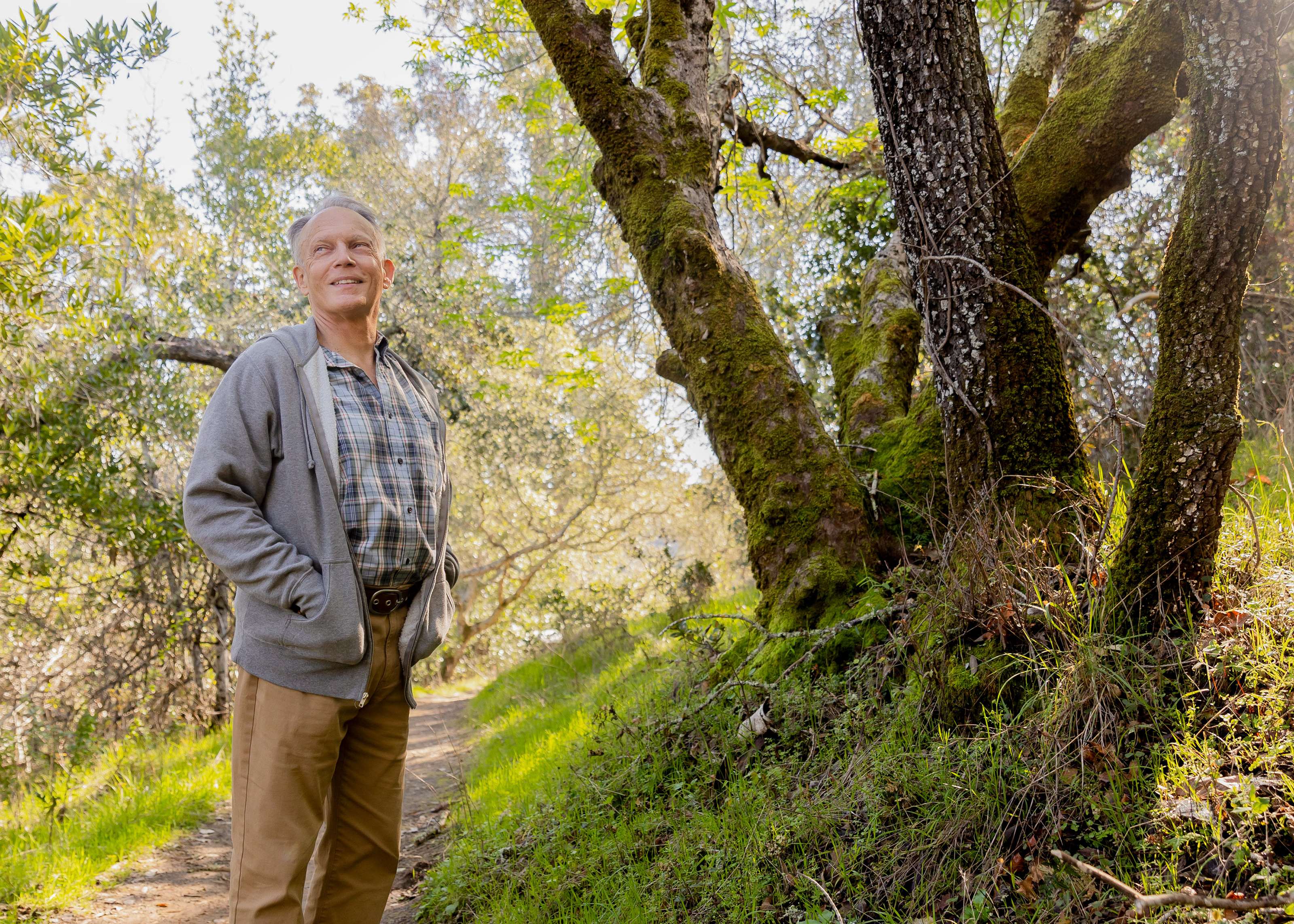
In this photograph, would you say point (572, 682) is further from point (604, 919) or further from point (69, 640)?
point (604, 919)

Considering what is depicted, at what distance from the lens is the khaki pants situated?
2207 millimetres

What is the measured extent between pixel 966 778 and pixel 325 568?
1.92 meters

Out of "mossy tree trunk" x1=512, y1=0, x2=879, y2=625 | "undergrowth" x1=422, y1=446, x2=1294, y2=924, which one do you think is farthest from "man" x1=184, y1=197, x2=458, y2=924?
"mossy tree trunk" x1=512, y1=0, x2=879, y2=625

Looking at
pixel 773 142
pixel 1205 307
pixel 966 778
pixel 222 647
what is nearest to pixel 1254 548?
pixel 1205 307

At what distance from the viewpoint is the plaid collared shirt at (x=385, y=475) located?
2.40 meters

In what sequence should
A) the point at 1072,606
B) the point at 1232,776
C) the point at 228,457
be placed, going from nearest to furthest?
the point at 1232,776 < the point at 228,457 < the point at 1072,606

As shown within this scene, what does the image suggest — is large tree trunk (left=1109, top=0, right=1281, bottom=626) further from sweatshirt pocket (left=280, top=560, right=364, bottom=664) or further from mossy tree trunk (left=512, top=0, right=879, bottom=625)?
sweatshirt pocket (left=280, top=560, right=364, bottom=664)

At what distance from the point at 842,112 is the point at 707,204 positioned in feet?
29.5

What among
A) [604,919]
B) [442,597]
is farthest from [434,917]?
[442,597]

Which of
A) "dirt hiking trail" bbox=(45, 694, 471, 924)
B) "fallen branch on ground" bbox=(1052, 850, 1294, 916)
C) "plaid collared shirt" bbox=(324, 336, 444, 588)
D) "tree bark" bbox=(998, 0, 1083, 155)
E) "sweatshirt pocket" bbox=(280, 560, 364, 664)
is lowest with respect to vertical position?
"dirt hiking trail" bbox=(45, 694, 471, 924)

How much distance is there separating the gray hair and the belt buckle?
3.68ft

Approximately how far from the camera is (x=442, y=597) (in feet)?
9.04

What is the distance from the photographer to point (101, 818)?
176 inches

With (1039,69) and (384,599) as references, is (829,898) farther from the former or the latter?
(1039,69)
